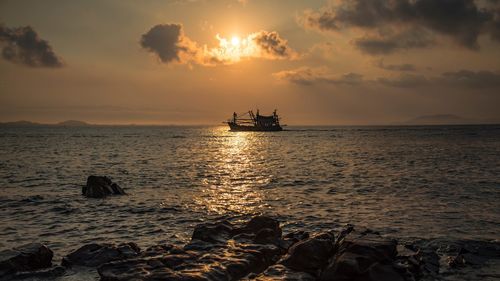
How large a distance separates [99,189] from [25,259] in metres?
15.9

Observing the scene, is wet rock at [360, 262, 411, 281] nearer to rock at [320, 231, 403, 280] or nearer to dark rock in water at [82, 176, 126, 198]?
rock at [320, 231, 403, 280]

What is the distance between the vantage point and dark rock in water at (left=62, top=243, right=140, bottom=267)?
1217 centimetres

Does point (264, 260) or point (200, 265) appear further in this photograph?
point (264, 260)

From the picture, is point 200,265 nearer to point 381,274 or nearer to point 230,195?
point 381,274

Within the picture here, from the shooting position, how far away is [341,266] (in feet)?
33.1

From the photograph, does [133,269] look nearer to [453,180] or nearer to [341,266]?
[341,266]

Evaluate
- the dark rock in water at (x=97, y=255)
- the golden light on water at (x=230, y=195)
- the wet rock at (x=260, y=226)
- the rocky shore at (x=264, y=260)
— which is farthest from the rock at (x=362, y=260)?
the golden light on water at (x=230, y=195)

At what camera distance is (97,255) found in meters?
12.4

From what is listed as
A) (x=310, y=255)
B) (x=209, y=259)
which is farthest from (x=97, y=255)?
(x=310, y=255)

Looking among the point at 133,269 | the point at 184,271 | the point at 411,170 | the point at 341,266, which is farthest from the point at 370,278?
the point at 411,170

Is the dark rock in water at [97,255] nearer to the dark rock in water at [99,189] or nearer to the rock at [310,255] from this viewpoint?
the rock at [310,255]

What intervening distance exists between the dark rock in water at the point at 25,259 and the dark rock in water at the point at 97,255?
24.3 inches

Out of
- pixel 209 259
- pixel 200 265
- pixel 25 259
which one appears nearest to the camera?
pixel 200 265

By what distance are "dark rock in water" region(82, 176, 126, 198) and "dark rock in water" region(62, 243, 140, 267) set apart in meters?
14.9
